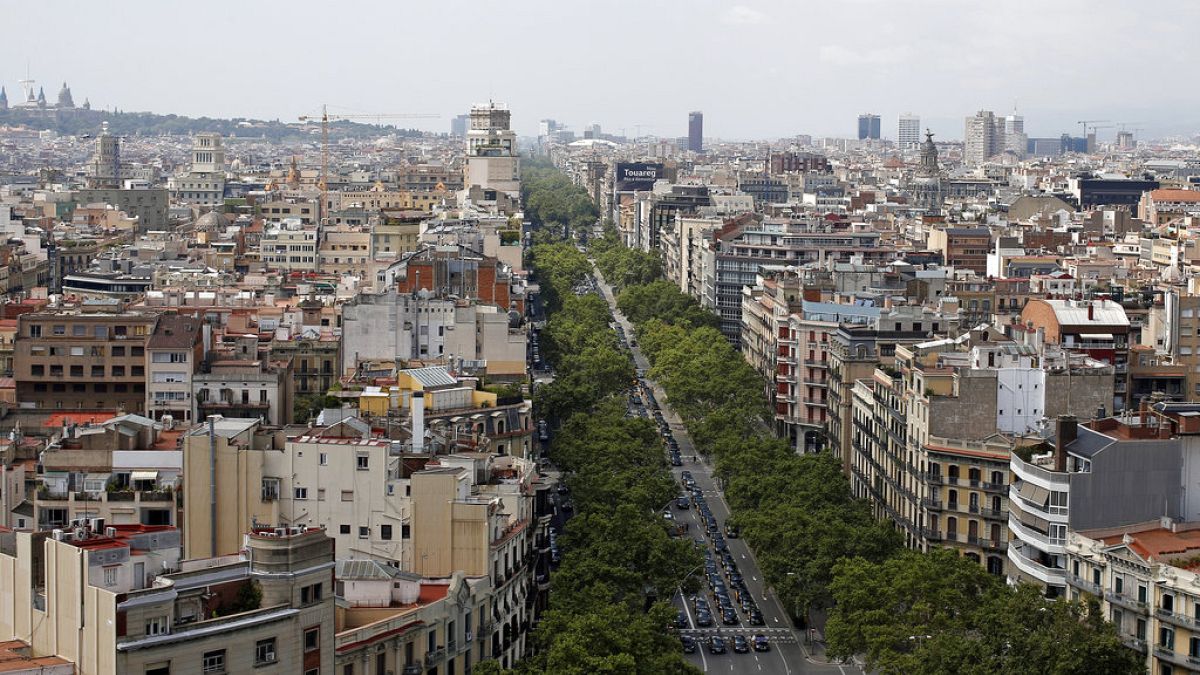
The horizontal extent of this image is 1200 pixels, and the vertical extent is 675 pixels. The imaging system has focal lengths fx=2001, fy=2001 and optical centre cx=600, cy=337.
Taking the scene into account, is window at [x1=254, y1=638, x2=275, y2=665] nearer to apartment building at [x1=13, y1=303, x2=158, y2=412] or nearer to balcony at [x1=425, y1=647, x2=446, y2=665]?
balcony at [x1=425, y1=647, x2=446, y2=665]

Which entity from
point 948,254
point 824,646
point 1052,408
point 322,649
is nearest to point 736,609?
point 824,646

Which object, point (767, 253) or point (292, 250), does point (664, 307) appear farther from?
point (292, 250)

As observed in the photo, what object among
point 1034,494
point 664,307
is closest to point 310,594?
point 1034,494

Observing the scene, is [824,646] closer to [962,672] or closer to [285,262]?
[962,672]

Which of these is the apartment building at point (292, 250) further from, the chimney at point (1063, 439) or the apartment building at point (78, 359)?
the chimney at point (1063, 439)

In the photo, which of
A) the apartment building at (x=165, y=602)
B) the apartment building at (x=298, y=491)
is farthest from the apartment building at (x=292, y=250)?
the apartment building at (x=165, y=602)
